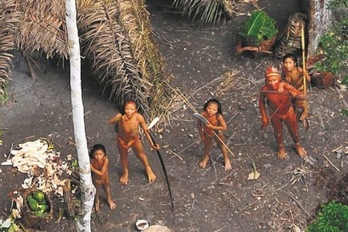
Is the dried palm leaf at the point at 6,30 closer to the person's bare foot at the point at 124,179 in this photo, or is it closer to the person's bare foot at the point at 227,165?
the person's bare foot at the point at 124,179

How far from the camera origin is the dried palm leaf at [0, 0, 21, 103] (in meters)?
8.23

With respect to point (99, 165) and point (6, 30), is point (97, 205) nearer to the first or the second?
point (99, 165)

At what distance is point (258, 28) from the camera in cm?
896

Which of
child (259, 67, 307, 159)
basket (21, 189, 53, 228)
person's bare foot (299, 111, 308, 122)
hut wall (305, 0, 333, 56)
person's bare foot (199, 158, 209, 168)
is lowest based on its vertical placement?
basket (21, 189, 53, 228)

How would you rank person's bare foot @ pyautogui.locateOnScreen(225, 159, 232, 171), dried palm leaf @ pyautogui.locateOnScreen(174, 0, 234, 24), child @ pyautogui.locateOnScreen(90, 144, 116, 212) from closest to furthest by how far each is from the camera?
child @ pyautogui.locateOnScreen(90, 144, 116, 212)
person's bare foot @ pyautogui.locateOnScreen(225, 159, 232, 171)
dried palm leaf @ pyautogui.locateOnScreen(174, 0, 234, 24)

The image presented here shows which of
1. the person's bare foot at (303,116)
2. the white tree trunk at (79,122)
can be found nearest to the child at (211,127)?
the person's bare foot at (303,116)

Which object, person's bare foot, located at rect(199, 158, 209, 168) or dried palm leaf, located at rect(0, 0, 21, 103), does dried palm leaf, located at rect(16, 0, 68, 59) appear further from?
person's bare foot, located at rect(199, 158, 209, 168)

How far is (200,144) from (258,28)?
1443 mm

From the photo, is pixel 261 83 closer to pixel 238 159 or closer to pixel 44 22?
pixel 238 159

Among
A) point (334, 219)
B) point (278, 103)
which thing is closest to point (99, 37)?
point (278, 103)

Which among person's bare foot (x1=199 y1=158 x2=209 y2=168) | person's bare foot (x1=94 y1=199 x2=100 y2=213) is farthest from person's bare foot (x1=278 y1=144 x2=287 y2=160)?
person's bare foot (x1=94 y1=199 x2=100 y2=213)

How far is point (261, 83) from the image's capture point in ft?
29.5

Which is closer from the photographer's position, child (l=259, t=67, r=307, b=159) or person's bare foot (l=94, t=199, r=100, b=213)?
child (l=259, t=67, r=307, b=159)

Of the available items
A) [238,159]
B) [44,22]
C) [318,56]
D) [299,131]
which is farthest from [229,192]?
[44,22]
